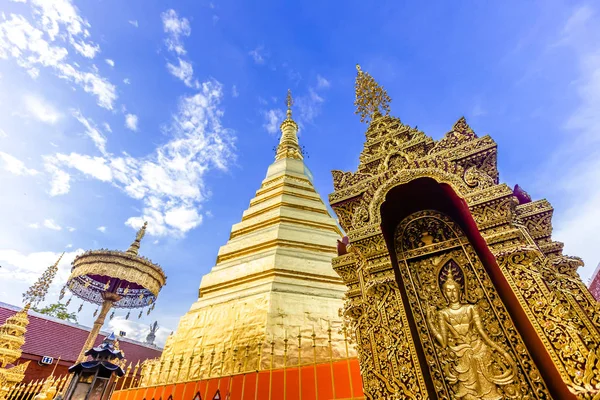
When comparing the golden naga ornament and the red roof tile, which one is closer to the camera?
the golden naga ornament

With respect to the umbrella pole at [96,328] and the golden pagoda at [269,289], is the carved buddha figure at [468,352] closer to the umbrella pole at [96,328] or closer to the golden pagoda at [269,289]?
the golden pagoda at [269,289]

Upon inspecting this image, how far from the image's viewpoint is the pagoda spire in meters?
15.2

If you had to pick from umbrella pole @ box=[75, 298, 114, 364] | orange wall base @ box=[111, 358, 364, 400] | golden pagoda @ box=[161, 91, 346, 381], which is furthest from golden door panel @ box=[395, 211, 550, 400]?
umbrella pole @ box=[75, 298, 114, 364]

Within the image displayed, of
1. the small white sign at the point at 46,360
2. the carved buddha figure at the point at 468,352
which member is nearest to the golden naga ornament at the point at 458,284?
the carved buddha figure at the point at 468,352

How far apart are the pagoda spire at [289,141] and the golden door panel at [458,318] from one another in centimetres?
1146

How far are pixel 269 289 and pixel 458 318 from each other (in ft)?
14.3

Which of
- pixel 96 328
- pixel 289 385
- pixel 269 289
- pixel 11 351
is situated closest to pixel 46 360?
pixel 96 328

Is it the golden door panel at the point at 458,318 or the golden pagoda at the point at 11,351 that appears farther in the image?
the golden pagoda at the point at 11,351

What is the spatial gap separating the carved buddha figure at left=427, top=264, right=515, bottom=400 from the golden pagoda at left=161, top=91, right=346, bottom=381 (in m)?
2.36

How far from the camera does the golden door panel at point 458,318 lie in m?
2.77

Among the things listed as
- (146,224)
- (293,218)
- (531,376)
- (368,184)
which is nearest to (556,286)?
(531,376)

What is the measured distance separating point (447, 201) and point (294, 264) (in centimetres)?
448

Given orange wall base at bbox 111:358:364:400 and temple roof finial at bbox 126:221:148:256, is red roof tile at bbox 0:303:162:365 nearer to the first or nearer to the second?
temple roof finial at bbox 126:221:148:256

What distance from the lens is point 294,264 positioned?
749cm
